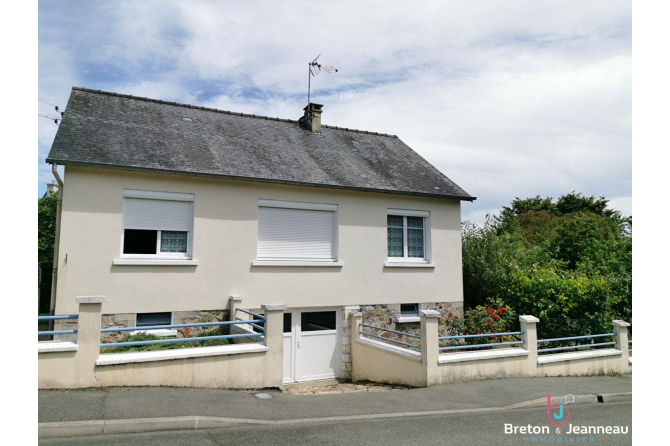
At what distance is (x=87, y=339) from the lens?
23.3ft

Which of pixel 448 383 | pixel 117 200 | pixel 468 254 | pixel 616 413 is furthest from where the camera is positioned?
pixel 468 254

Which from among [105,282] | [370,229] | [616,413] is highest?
[370,229]

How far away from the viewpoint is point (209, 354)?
7.92 meters

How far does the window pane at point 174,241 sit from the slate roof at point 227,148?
54.8 inches

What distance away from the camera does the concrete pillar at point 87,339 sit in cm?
701

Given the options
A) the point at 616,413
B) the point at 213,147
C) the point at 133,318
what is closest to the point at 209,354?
the point at 133,318

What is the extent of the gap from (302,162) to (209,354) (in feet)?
21.1

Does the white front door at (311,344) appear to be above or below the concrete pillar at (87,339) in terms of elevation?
below

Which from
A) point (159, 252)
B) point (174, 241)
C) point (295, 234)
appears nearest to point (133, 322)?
point (159, 252)

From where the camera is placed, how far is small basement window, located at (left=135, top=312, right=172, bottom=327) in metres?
10.1

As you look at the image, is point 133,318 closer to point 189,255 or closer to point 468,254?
point 189,255

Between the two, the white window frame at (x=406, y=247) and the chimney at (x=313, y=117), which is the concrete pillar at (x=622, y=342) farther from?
the chimney at (x=313, y=117)

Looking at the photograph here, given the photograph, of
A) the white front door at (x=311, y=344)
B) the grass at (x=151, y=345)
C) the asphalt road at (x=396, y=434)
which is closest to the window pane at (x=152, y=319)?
the grass at (x=151, y=345)

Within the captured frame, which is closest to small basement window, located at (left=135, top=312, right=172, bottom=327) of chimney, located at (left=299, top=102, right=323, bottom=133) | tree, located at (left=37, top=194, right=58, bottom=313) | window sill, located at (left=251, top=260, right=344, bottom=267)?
window sill, located at (left=251, top=260, right=344, bottom=267)
